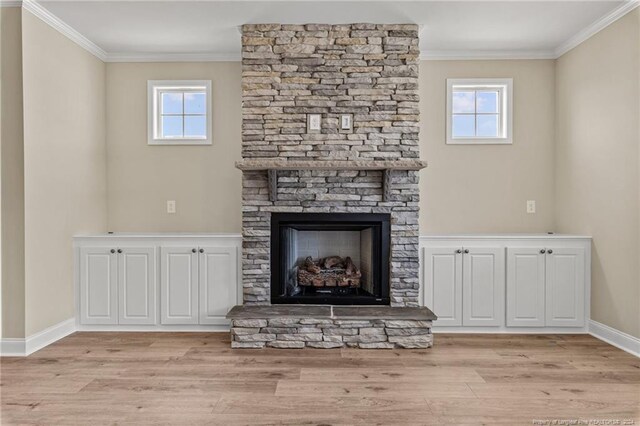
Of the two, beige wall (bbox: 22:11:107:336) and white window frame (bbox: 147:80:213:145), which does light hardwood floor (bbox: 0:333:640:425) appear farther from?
white window frame (bbox: 147:80:213:145)

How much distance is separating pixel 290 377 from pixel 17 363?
6.25ft

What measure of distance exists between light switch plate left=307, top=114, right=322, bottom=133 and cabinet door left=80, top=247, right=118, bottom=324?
1991mm

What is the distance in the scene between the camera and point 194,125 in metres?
4.37

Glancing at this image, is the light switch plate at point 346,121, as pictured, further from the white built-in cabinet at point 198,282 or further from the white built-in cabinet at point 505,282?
the white built-in cabinet at point 198,282

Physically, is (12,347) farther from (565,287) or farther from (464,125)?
(565,287)

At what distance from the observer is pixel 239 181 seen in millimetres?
4309

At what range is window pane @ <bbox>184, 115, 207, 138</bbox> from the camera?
172 inches

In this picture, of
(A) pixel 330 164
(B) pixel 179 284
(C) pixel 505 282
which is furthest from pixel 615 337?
(B) pixel 179 284

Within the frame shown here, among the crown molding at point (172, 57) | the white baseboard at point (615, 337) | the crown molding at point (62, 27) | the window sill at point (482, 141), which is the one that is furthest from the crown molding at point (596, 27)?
the crown molding at point (62, 27)

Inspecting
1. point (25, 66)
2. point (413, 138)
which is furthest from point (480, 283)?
point (25, 66)

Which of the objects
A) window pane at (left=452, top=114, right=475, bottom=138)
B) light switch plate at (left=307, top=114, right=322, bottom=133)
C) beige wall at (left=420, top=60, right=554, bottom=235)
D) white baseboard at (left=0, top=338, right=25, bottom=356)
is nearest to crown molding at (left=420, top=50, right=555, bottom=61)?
beige wall at (left=420, top=60, right=554, bottom=235)

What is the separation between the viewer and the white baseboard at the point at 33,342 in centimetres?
321

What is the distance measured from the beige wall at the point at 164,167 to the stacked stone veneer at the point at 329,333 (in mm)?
1229

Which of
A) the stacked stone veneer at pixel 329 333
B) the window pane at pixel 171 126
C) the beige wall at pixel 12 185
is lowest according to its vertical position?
the stacked stone veneer at pixel 329 333
